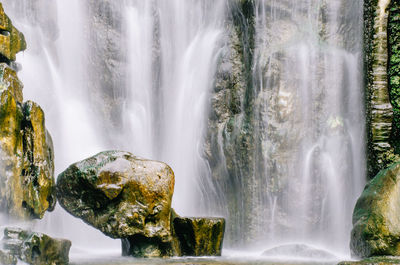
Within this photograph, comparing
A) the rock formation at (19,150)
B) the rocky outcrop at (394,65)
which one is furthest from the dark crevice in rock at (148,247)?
the rocky outcrop at (394,65)

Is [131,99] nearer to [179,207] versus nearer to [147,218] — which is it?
[179,207]

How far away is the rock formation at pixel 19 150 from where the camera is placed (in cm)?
731

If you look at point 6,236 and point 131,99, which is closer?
point 6,236

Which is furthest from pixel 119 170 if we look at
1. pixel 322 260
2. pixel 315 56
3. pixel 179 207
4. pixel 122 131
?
pixel 315 56

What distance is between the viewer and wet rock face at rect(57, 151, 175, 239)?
8680mm

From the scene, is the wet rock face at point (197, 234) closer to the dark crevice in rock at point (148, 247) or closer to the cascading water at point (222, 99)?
the dark crevice in rock at point (148, 247)

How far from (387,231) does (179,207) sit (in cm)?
680

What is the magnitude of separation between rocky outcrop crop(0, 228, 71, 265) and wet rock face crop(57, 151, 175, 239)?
5.26ft

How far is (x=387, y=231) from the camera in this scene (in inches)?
321

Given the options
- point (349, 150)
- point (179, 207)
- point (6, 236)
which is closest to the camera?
point (6, 236)

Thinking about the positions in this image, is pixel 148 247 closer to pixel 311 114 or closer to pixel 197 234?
pixel 197 234

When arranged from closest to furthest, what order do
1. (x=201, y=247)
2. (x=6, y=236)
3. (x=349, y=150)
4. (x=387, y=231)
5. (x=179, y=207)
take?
(x=6, y=236)
(x=387, y=231)
(x=201, y=247)
(x=349, y=150)
(x=179, y=207)

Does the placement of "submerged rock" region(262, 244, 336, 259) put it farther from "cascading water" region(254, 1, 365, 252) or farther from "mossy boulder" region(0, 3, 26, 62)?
"mossy boulder" region(0, 3, 26, 62)

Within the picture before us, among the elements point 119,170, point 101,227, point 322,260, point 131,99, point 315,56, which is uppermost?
point 315,56
